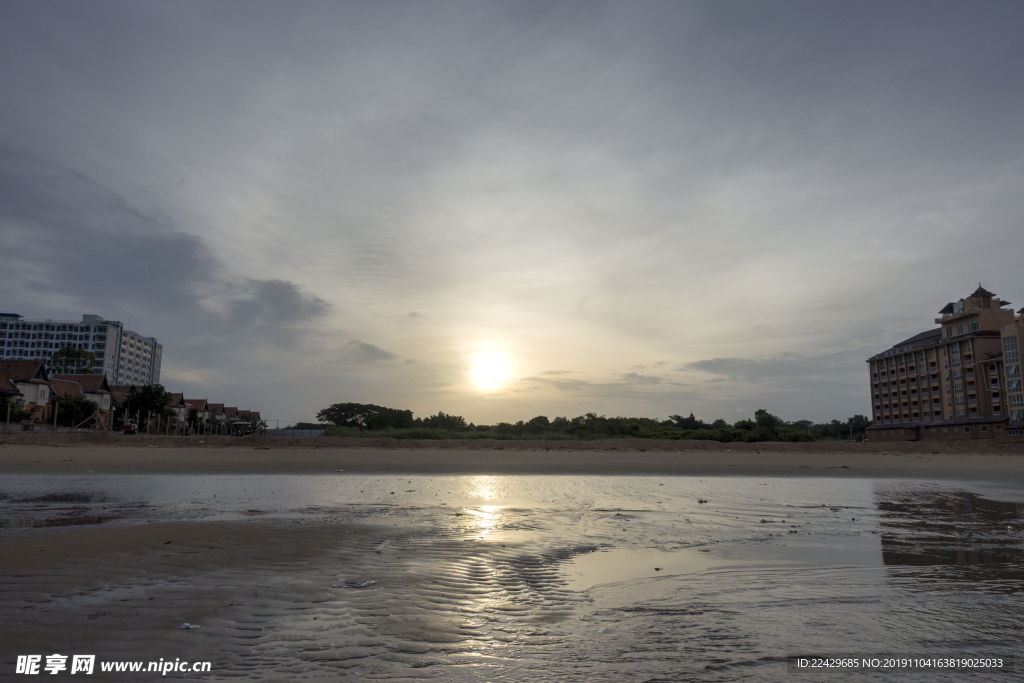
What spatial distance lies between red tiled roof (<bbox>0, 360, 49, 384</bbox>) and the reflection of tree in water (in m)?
86.6

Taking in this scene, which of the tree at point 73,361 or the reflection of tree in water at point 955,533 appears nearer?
the reflection of tree in water at point 955,533

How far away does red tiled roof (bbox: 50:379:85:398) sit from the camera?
74375 mm

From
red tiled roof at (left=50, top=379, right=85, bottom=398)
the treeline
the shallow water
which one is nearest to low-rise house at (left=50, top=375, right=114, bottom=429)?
red tiled roof at (left=50, top=379, right=85, bottom=398)

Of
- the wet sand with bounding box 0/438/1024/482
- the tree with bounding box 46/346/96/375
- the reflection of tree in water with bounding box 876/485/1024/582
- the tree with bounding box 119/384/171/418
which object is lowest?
the wet sand with bounding box 0/438/1024/482

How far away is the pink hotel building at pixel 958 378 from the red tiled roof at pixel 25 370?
444 ft

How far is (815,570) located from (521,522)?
478 centimetres

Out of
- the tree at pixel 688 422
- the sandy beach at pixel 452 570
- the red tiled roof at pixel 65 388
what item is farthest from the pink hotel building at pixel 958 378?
the red tiled roof at pixel 65 388

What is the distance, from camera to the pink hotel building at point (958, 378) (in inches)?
3354

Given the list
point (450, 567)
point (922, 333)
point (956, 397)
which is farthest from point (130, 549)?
point (922, 333)

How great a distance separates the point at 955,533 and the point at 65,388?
97.9 meters

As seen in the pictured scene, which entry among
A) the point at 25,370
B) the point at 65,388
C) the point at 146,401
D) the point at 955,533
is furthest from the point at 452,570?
the point at 65,388

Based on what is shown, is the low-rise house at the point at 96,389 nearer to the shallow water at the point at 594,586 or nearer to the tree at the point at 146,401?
the tree at the point at 146,401

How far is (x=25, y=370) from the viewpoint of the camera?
2672 inches

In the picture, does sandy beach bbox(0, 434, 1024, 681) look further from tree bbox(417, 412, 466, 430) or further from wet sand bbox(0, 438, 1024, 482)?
tree bbox(417, 412, 466, 430)
